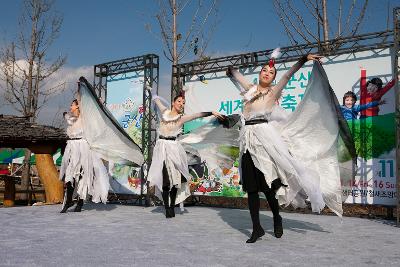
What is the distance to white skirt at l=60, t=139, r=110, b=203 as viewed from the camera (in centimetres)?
768

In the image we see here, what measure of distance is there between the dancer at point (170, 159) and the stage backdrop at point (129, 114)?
331 centimetres

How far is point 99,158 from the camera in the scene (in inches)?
319

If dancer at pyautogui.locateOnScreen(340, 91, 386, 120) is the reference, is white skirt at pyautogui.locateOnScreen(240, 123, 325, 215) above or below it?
below

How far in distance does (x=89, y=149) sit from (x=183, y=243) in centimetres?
417

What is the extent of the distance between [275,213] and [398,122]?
129 inches

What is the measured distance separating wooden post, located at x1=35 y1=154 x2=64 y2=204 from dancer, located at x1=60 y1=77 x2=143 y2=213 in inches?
94.3

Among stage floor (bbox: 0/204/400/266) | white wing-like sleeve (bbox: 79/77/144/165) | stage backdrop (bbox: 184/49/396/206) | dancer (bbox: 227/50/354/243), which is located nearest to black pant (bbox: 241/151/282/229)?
dancer (bbox: 227/50/354/243)

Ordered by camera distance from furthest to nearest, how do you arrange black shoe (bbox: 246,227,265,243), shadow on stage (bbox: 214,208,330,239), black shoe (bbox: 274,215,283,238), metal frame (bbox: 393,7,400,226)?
metal frame (bbox: 393,7,400,226)
shadow on stage (bbox: 214,208,330,239)
black shoe (bbox: 274,215,283,238)
black shoe (bbox: 246,227,265,243)

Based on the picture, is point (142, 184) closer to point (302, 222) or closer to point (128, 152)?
point (128, 152)

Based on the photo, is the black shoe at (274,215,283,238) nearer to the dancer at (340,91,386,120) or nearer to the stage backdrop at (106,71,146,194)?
the dancer at (340,91,386,120)

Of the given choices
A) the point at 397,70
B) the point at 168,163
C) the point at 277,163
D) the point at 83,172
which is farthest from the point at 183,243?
the point at 397,70

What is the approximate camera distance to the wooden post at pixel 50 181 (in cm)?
1023

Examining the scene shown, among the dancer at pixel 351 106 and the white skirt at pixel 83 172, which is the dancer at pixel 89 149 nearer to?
the white skirt at pixel 83 172

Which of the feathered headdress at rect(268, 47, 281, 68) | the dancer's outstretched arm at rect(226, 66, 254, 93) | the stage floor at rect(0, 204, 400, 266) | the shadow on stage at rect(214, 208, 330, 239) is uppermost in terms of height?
the feathered headdress at rect(268, 47, 281, 68)
